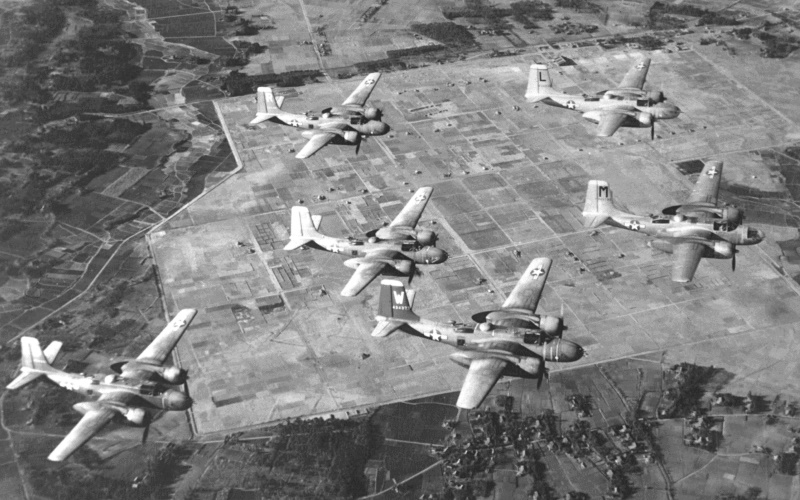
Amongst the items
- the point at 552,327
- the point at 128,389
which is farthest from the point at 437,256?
the point at 128,389

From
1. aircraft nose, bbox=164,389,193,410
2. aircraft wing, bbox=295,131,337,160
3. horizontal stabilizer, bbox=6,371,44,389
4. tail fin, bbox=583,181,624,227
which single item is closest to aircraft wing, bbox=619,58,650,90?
tail fin, bbox=583,181,624,227

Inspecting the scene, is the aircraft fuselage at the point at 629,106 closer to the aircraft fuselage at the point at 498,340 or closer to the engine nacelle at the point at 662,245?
the engine nacelle at the point at 662,245

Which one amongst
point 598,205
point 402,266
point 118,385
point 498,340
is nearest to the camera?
point 118,385

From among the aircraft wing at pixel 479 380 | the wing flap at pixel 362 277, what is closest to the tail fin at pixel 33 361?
the wing flap at pixel 362 277

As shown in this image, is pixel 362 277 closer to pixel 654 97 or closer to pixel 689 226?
pixel 689 226

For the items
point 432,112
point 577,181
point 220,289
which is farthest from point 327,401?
point 432,112

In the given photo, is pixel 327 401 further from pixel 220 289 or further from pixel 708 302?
pixel 708 302
